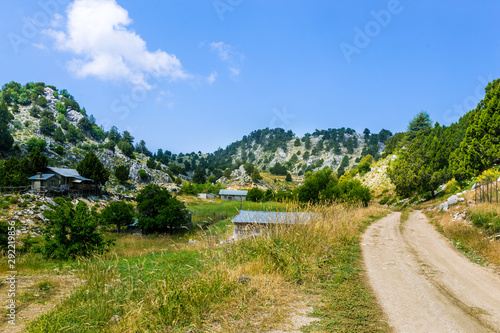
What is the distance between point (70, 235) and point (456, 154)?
45.5 meters

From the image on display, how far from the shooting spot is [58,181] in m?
61.8

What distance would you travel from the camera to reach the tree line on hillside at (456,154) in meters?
30.3

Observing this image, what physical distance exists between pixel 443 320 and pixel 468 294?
210 centimetres

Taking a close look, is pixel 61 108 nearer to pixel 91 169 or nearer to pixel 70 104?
pixel 70 104

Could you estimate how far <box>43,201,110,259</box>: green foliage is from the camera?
57.0 ft

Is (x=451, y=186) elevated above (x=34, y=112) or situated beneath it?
situated beneath

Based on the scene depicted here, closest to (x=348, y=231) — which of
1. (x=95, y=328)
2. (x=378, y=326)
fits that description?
(x=378, y=326)

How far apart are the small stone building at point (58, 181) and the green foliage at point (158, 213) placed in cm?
2839

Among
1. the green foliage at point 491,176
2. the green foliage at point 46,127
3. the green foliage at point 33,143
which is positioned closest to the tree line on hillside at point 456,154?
the green foliage at point 491,176

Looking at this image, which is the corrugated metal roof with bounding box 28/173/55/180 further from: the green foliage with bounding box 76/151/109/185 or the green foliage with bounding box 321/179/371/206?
the green foliage with bounding box 321/179/371/206

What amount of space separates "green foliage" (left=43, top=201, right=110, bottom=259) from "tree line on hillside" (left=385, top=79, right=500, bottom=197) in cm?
3945

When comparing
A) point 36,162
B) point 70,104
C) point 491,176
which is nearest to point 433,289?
point 491,176

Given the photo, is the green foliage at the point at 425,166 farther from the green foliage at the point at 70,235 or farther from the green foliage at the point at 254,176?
the green foliage at the point at 254,176

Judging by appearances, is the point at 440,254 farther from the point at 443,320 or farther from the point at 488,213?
the point at 443,320
